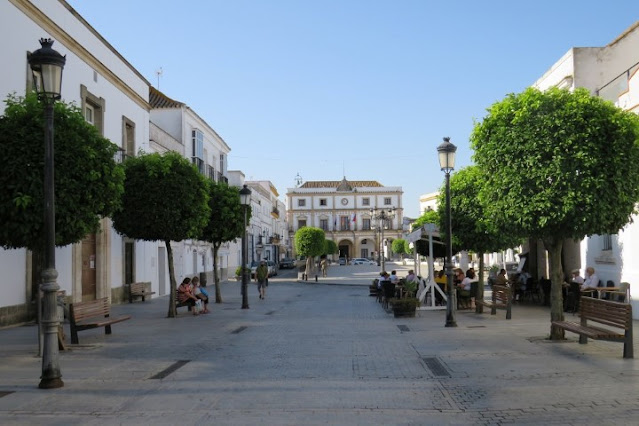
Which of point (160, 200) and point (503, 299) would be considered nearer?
point (503, 299)

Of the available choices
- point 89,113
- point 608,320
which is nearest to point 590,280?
point 608,320

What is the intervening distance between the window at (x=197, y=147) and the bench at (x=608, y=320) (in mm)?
27088

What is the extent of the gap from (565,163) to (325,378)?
5441 mm

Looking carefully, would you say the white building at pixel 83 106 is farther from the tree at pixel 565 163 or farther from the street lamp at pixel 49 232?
the tree at pixel 565 163

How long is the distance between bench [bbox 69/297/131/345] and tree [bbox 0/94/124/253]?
161 centimetres

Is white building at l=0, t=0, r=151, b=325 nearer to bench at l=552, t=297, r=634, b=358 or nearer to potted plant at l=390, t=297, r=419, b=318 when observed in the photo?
potted plant at l=390, t=297, r=419, b=318

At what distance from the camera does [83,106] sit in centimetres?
1953

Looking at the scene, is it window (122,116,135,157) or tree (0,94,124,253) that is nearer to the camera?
tree (0,94,124,253)

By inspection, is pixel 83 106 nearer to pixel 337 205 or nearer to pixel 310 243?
pixel 310 243

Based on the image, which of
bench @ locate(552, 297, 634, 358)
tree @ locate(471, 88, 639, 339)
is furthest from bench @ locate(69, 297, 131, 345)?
bench @ locate(552, 297, 634, 358)

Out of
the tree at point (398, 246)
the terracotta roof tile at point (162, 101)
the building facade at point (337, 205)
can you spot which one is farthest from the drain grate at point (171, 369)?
the building facade at point (337, 205)

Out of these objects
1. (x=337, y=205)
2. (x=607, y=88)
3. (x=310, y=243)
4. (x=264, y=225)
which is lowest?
(x=310, y=243)

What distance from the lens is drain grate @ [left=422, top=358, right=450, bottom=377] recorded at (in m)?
8.48

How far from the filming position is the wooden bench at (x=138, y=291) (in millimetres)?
23875
